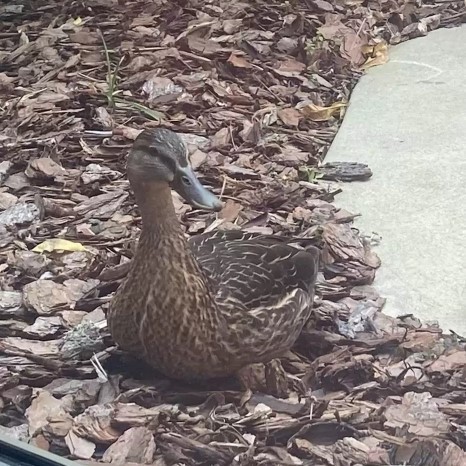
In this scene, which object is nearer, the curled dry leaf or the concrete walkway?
the curled dry leaf

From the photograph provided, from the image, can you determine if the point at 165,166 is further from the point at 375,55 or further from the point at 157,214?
the point at 375,55

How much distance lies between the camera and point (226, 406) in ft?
6.19

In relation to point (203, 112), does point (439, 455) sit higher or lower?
higher

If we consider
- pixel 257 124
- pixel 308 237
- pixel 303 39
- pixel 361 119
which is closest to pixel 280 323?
pixel 308 237

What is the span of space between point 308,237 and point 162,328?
1.92 ft

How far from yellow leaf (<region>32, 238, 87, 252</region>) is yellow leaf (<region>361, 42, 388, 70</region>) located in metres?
1.47

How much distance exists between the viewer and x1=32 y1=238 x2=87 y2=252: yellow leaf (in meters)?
2.46

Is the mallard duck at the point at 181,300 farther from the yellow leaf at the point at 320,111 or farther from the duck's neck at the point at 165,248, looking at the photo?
the yellow leaf at the point at 320,111

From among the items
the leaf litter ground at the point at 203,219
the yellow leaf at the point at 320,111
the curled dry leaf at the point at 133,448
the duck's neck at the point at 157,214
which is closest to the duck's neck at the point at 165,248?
the duck's neck at the point at 157,214

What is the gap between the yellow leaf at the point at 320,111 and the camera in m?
3.21

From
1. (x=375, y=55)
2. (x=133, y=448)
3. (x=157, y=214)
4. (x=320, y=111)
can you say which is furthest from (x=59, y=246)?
(x=375, y=55)

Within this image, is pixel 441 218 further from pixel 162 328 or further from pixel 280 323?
pixel 162 328

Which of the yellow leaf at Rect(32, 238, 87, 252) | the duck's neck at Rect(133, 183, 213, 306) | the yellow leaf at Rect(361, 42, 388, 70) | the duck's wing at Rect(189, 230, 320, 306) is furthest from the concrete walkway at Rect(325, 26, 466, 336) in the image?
the yellow leaf at Rect(32, 238, 87, 252)

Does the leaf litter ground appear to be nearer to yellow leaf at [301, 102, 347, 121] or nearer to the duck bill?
yellow leaf at [301, 102, 347, 121]
